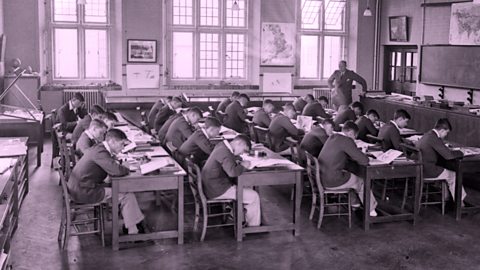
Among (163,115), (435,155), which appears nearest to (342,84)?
(163,115)

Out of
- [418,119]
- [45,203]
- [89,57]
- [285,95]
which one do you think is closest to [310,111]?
[418,119]

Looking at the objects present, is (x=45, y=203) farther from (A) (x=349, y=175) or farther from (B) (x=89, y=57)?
(B) (x=89, y=57)

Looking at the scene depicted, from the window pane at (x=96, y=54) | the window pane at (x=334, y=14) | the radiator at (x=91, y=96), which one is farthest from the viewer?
the window pane at (x=334, y=14)

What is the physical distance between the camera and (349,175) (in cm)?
700

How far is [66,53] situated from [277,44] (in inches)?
206

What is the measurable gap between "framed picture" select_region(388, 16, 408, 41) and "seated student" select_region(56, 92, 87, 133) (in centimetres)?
818

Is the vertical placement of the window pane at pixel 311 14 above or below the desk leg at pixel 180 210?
above

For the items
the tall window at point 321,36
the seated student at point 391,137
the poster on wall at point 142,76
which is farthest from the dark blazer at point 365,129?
the tall window at point 321,36

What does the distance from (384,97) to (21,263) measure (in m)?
9.25

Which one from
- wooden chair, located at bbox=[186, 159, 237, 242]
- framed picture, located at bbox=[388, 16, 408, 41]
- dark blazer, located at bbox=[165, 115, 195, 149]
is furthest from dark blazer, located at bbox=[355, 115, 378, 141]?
framed picture, located at bbox=[388, 16, 408, 41]

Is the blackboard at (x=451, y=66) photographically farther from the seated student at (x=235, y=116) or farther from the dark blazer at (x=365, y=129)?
the seated student at (x=235, y=116)

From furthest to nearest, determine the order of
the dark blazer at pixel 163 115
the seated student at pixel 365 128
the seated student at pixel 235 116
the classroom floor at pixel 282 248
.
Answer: the seated student at pixel 235 116, the dark blazer at pixel 163 115, the seated student at pixel 365 128, the classroom floor at pixel 282 248

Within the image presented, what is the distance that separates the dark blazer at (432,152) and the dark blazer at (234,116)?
4.34 meters

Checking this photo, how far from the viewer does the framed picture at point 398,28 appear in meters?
14.6
